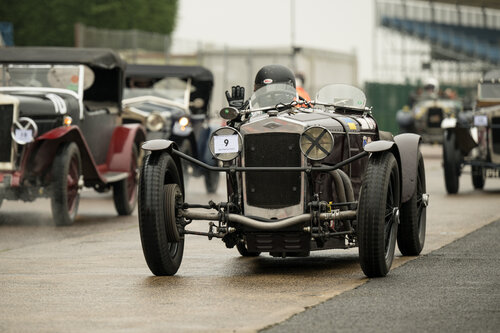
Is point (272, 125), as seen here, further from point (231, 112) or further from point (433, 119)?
point (433, 119)

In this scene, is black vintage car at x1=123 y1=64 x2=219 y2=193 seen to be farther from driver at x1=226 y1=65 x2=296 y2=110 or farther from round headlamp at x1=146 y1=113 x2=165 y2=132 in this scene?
driver at x1=226 y1=65 x2=296 y2=110

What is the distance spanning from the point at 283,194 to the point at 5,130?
19.6 feet

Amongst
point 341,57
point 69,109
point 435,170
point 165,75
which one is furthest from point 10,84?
point 341,57

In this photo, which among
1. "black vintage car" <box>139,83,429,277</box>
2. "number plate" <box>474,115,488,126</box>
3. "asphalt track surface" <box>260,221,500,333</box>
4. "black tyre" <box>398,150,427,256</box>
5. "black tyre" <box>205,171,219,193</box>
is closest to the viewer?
"asphalt track surface" <box>260,221,500,333</box>

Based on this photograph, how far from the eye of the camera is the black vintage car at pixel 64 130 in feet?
A: 47.0

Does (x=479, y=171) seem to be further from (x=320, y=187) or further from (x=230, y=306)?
(x=230, y=306)

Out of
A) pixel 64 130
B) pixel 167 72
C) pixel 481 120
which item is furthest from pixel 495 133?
pixel 64 130

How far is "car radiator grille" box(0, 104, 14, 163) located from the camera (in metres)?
14.4

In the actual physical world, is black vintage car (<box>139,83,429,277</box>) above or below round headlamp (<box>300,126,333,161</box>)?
below

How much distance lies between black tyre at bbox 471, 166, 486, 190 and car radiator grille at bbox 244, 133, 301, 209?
1140 centimetres

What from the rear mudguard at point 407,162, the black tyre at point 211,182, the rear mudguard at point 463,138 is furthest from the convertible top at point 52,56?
the rear mudguard at point 407,162

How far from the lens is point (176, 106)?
826 inches

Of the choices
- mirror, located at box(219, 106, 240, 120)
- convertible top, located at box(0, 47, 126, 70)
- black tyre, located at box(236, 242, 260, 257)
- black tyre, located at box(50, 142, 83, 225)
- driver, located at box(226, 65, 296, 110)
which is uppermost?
convertible top, located at box(0, 47, 126, 70)

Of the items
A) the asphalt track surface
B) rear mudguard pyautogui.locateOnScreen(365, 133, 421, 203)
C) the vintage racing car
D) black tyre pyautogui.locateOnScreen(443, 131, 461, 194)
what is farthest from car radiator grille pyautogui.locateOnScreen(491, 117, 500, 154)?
the asphalt track surface
